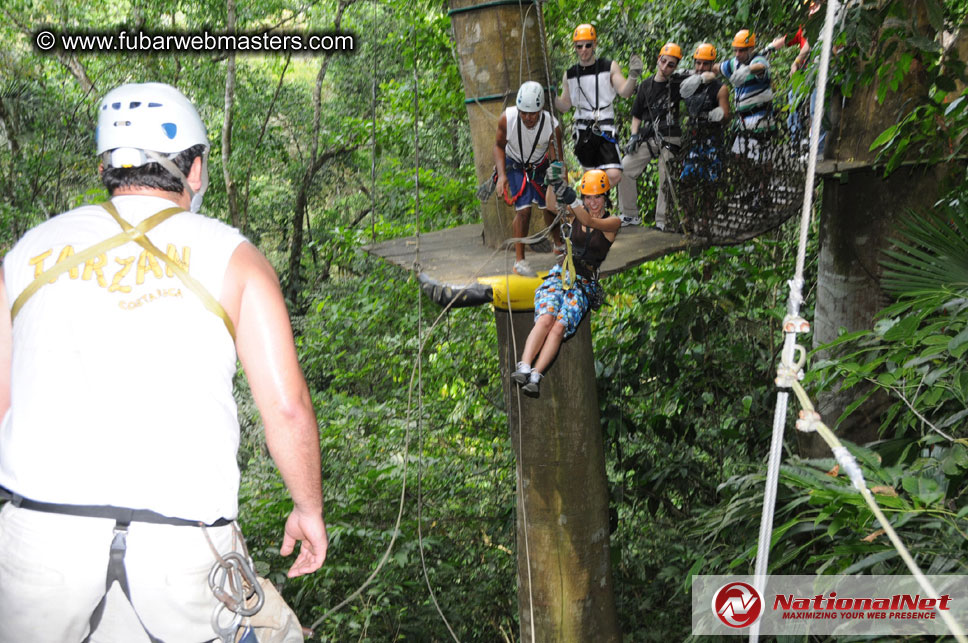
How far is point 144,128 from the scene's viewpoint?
1.48 metres

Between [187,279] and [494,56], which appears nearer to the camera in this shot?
[187,279]

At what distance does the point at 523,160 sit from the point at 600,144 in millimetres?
985

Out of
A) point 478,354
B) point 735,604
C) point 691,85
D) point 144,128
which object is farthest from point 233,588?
point 478,354

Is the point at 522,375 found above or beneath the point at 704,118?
beneath

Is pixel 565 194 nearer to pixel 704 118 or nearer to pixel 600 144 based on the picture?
pixel 600 144

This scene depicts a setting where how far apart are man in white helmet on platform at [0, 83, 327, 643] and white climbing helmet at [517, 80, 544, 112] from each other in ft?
7.39

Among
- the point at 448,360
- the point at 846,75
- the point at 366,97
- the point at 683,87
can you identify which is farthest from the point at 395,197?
the point at 846,75

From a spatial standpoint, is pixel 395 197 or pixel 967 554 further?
pixel 395 197

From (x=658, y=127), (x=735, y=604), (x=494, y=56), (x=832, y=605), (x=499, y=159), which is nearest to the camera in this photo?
(x=832, y=605)

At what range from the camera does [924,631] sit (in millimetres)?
1889

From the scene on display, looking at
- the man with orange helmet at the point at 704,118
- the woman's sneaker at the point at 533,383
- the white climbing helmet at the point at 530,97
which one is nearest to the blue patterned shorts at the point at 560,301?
the woman's sneaker at the point at 533,383

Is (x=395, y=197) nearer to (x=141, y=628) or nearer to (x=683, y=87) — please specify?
(x=683, y=87)

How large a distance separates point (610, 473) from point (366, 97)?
653cm

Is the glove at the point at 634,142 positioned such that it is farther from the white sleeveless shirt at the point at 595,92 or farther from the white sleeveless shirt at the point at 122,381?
the white sleeveless shirt at the point at 122,381
